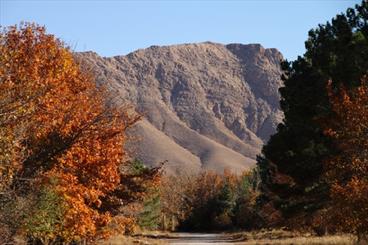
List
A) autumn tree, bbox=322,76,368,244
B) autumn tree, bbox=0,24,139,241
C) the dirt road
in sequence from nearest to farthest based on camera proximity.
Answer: autumn tree, bbox=0,24,139,241
autumn tree, bbox=322,76,368,244
the dirt road

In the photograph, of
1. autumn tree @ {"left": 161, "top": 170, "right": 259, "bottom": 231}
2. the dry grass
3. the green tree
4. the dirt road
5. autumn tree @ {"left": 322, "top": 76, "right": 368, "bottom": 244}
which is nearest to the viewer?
autumn tree @ {"left": 322, "top": 76, "right": 368, "bottom": 244}

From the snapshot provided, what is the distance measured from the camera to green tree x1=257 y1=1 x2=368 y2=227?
27.3 meters

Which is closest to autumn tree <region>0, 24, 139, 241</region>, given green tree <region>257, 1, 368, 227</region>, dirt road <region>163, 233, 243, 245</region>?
green tree <region>257, 1, 368, 227</region>

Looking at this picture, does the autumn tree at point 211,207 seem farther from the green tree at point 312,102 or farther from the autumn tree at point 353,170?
the autumn tree at point 353,170

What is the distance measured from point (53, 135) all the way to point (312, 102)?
1773cm

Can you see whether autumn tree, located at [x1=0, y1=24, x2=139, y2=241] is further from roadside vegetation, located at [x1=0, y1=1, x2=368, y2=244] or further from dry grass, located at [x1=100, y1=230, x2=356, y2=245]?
dry grass, located at [x1=100, y1=230, x2=356, y2=245]

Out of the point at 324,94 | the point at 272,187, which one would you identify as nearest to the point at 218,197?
the point at 272,187

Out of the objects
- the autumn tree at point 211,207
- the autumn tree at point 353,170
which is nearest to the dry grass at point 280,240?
the autumn tree at point 353,170

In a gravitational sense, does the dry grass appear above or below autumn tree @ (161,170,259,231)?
below

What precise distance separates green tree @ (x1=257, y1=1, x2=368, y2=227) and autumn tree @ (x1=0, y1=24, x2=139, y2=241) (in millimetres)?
10553

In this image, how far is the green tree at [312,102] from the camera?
27.3 m

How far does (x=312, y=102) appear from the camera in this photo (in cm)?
3130

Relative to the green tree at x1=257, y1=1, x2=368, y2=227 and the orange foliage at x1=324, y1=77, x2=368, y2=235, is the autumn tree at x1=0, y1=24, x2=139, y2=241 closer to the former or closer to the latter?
the orange foliage at x1=324, y1=77, x2=368, y2=235

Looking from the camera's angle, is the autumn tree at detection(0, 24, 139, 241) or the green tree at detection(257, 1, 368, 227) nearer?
the autumn tree at detection(0, 24, 139, 241)
